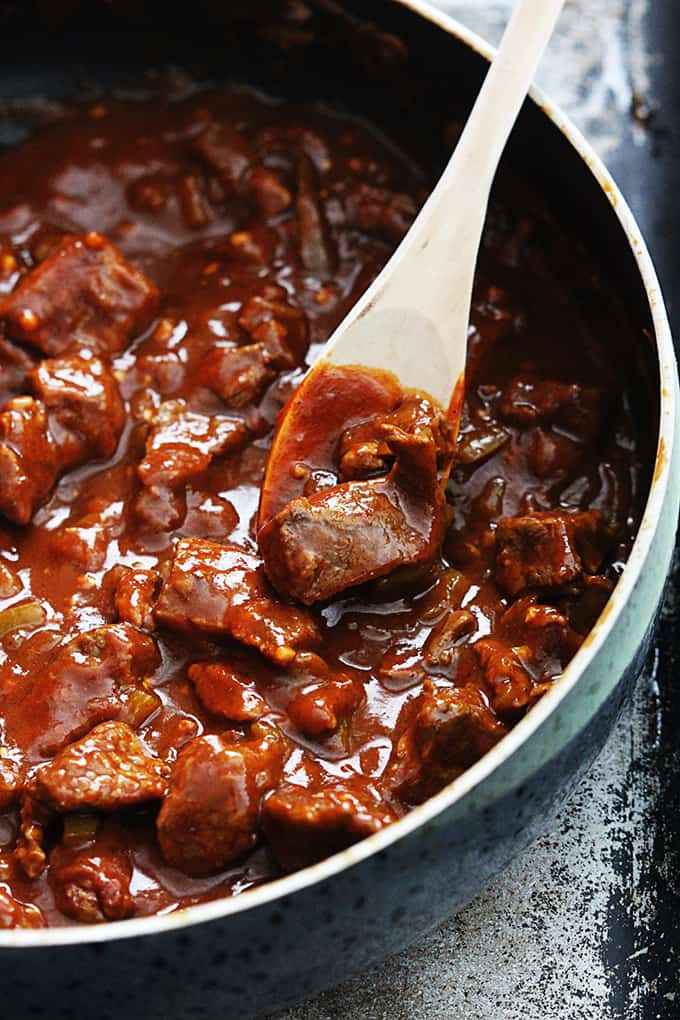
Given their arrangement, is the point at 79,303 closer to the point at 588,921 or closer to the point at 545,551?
the point at 545,551

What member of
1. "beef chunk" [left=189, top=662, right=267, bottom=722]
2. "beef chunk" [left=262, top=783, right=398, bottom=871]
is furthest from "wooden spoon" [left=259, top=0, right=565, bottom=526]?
"beef chunk" [left=262, top=783, right=398, bottom=871]

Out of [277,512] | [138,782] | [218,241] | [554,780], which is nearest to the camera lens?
[554,780]

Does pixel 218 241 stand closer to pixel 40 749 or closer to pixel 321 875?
pixel 40 749

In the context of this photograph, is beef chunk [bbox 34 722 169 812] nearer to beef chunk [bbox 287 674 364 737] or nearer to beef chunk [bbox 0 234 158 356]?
beef chunk [bbox 287 674 364 737]

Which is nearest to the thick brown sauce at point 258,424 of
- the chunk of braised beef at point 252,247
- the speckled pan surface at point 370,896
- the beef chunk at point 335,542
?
the chunk of braised beef at point 252,247

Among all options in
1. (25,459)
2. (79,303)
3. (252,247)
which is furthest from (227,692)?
(252,247)

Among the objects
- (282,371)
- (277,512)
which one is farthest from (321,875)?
(282,371)
